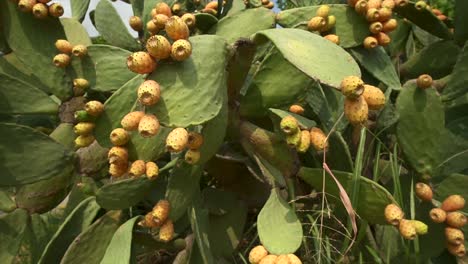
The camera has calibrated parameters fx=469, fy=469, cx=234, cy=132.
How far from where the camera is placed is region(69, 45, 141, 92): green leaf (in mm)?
1265

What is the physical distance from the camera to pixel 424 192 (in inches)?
44.7

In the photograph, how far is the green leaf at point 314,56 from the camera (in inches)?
33.1

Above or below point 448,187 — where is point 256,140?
above

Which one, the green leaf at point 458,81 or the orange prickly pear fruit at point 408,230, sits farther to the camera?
the green leaf at point 458,81

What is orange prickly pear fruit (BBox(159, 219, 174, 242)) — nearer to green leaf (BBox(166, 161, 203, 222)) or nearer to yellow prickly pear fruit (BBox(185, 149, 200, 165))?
green leaf (BBox(166, 161, 203, 222))

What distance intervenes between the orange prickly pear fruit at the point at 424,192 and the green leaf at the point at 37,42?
960mm

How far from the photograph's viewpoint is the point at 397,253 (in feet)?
3.93

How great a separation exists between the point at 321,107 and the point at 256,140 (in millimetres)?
252

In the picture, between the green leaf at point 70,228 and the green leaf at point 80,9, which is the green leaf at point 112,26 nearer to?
the green leaf at point 80,9

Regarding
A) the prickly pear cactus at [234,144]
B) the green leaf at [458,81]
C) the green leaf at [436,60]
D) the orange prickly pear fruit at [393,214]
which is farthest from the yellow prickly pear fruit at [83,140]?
the green leaf at [436,60]

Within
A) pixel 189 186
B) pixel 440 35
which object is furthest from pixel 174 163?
pixel 440 35

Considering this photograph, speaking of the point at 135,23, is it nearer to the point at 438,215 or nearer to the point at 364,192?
the point at 364,192

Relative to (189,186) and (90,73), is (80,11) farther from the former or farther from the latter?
(189,186)

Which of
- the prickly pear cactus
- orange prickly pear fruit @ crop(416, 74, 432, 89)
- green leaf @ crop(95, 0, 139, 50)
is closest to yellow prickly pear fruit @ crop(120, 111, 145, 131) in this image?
the prickly pear cactus
